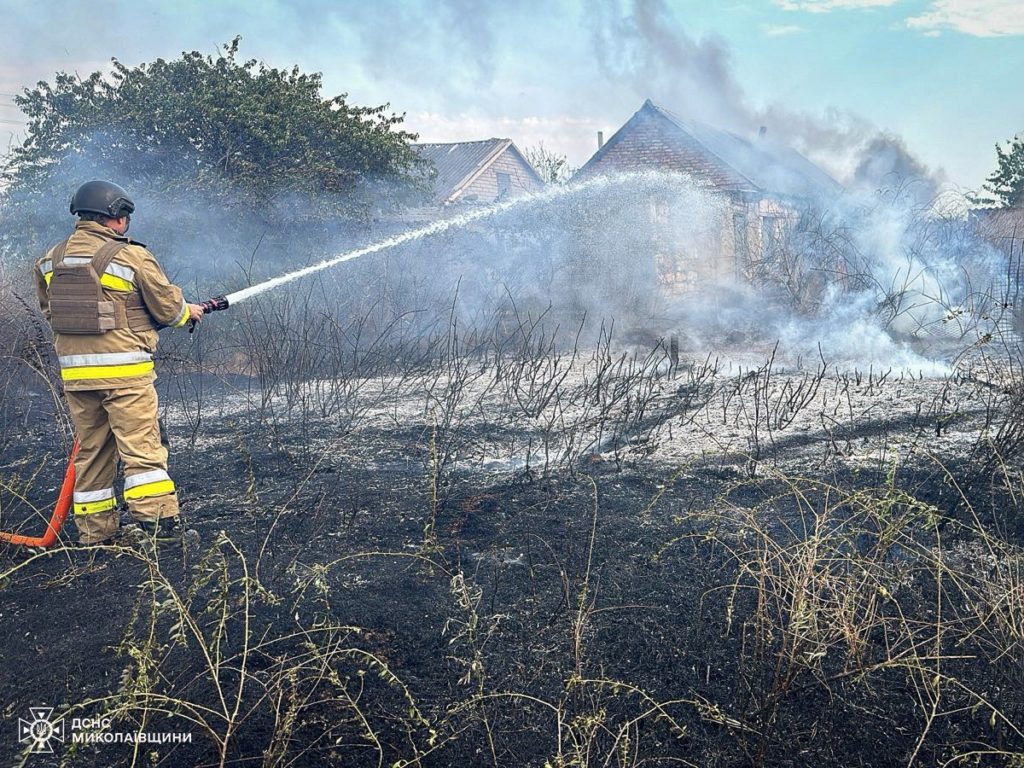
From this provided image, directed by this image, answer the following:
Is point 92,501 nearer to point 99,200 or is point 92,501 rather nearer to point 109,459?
point 109,459

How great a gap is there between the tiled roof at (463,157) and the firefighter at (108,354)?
3062 cm

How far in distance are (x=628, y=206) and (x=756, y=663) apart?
11.9 metres

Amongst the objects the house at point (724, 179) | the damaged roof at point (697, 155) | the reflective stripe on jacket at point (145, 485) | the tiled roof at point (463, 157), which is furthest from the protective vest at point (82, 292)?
the tiled roof at point (463, 157)

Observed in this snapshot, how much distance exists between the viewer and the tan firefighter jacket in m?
4.07

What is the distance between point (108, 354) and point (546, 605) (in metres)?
2.74

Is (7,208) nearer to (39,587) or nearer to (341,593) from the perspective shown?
(39,587)

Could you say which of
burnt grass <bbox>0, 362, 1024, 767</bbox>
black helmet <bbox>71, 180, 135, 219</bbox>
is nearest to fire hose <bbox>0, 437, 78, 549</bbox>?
burnt grass <bbox>0, 362, 1024, 767</bbox>

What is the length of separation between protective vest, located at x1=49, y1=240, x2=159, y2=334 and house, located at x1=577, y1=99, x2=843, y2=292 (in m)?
11.3

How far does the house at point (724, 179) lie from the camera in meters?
14.6

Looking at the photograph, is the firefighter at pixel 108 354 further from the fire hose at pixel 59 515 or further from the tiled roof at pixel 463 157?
the tiled roof at pixel 463 157

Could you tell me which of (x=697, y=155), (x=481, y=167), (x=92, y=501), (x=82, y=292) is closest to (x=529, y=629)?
(x=92, y=501)

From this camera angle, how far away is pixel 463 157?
3694 cm

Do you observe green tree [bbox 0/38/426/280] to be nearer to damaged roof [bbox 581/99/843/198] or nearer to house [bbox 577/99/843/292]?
house [bbox 577/99/843/292]

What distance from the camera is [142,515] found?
4105 mm
